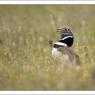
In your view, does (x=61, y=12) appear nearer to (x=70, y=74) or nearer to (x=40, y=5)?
(x=40, y=5)

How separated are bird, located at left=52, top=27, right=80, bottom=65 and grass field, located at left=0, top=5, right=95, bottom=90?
0.06 meters

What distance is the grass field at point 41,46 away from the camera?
881 centimetres

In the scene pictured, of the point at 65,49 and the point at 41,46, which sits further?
the point at 41,46

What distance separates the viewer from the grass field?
881 centimetres

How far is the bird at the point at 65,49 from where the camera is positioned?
29.2 ft

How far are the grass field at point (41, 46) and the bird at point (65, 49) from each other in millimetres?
57

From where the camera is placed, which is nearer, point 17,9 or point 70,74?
point 70,74

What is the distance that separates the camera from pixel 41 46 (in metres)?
9.31

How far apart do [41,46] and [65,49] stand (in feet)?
1.35

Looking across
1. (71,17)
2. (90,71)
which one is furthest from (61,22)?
(90,71)

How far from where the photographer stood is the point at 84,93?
8.85 m

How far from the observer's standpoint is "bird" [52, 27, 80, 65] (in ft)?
29.2

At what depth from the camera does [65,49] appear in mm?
8961

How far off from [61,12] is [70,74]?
1098mm
